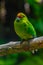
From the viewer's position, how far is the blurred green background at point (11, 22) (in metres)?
2.18

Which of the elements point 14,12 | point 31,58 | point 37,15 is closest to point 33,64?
point 31,58

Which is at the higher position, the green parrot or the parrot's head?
the parrot's head

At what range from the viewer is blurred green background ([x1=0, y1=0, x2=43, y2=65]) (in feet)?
7.14

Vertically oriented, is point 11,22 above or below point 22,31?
below

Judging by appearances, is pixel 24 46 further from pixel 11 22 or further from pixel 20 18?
pixel 11 22

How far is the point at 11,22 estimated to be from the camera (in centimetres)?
256

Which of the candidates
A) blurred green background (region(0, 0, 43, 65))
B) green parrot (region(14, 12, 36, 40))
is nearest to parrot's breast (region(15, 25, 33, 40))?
green parrot (region(14, 12, 36, 40))

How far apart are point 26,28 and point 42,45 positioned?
0.34 feet

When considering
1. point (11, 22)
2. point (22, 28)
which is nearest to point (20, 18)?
point (22, 28)

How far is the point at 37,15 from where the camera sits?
7.32 ft

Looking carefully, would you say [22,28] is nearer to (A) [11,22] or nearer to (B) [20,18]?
(B) [20,18]

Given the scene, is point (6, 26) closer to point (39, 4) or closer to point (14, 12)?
point (14, 12)

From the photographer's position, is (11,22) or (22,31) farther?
(11,22)

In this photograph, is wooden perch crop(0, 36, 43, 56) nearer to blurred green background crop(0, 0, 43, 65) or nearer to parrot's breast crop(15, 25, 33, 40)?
parrot's breast crop(15, 25, 33, 40)
